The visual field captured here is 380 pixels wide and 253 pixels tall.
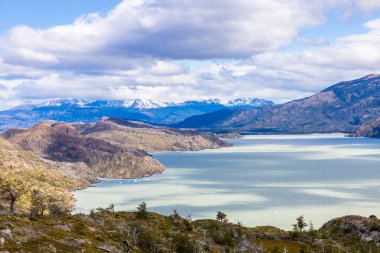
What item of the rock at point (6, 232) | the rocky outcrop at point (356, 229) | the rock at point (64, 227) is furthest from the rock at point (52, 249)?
the rocky outcrop at point (356, 229)

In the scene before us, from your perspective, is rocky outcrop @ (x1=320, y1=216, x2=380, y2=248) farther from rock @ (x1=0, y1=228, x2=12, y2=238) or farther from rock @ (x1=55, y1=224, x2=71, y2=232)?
rock @ (x1=0, y1=228, x2=12, y2=238)

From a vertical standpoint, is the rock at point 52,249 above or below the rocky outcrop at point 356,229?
above

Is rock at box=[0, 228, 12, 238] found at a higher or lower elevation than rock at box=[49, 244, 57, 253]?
higher

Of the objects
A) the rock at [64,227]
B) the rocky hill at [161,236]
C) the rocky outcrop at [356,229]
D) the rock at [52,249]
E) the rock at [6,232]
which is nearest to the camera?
the rock at [6,232]

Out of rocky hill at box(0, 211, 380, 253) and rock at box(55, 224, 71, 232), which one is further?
rock at box(55, 224, 71, 232)

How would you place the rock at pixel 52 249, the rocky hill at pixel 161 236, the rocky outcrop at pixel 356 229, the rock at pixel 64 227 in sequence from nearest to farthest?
the rock at pixel 52 249, the rocky hill at pixel 161 236, the rock at pixel 64 227, the rocky outcrop at pixel 356 229

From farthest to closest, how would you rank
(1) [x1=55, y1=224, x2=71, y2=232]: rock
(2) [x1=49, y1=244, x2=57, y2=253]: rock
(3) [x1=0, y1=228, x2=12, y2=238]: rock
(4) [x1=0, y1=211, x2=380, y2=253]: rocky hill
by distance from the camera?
(1) [x1=55, y1=224, x2=71, y2=232]: rock, (4) [x1=0, y1=211, x2=380, y2=253]: rocky hill, (2) [x1=49, y1=244, x2=57, y2=253]: rock, (3) [x1=0, y1=228, x2=12, y2=238]: rock

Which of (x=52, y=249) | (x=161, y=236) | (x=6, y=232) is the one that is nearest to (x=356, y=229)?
(x=161, y=236)

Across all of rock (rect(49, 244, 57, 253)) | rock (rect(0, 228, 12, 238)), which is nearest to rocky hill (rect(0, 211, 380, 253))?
rock (rect(0, 228, 12, 238))

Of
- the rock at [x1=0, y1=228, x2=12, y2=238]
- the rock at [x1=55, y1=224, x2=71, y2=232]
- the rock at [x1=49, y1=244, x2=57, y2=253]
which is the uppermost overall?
the rock at [x1=0, y1=228, x2=12, y2=238]

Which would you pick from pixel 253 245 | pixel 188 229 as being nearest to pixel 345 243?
pixel 253 245

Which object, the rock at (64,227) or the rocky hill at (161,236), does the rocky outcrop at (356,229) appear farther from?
the rock at (64,227)

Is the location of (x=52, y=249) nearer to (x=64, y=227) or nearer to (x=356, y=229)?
(x=64, y=227)

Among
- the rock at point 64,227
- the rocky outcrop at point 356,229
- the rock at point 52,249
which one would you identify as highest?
the rock at point 52,249
